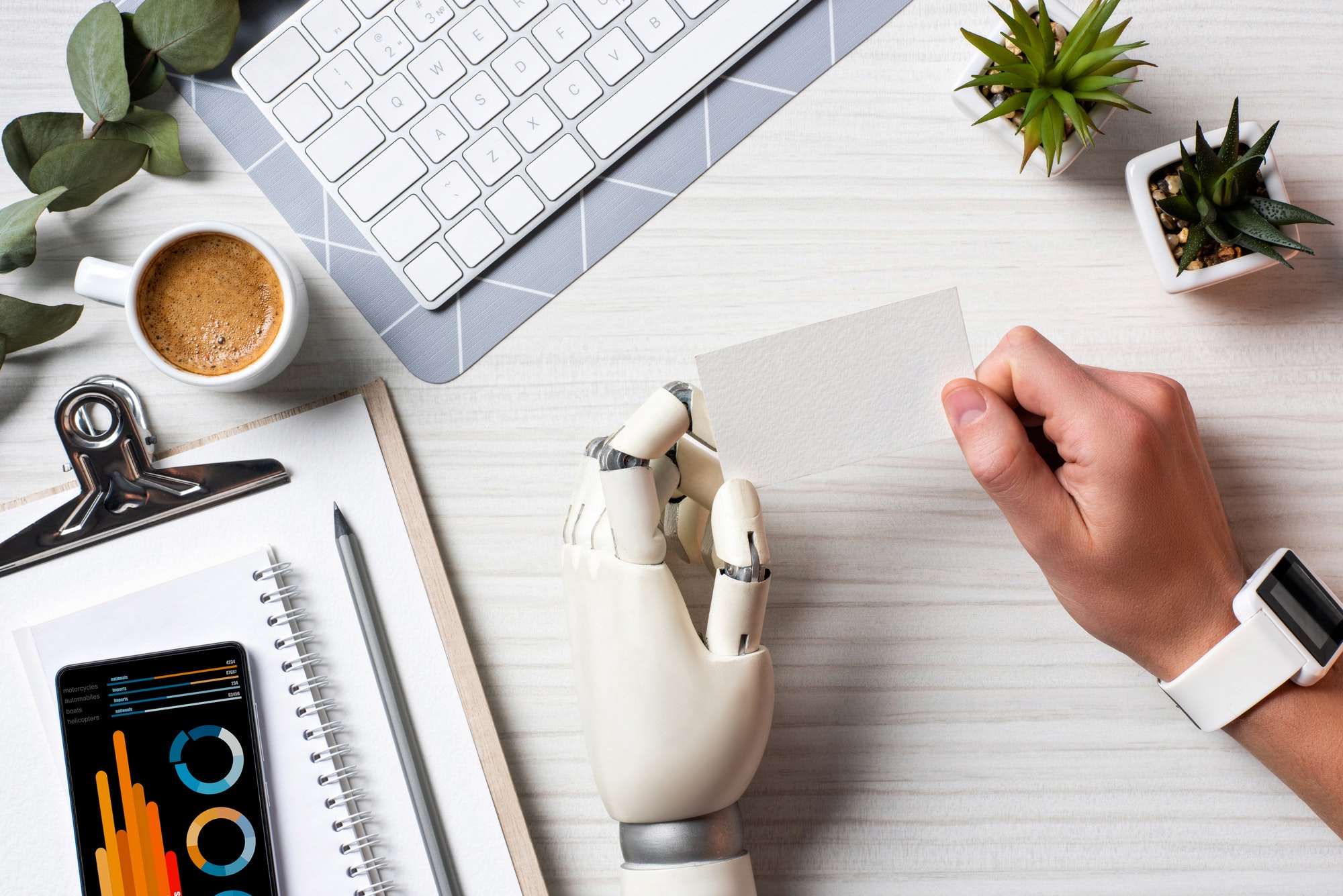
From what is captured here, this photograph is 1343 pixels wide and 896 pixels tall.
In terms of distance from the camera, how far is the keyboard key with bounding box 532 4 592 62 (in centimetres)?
64

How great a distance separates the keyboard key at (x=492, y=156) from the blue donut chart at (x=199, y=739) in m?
0.45

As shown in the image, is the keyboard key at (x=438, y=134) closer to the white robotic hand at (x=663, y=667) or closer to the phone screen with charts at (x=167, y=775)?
the white robotic hand at (x=663, y=667)

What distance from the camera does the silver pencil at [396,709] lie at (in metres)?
0.62

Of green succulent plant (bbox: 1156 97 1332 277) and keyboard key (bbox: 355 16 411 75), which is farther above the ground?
keyboard key (bbox: 355 16 411 75)

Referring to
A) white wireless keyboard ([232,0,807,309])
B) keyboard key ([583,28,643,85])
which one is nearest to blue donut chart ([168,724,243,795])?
white wireless keyboard ([232,0,807,309])

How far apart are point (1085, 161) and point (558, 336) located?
42cm

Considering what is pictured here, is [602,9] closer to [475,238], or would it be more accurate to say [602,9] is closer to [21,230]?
[475,238]

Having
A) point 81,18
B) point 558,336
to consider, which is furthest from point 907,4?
point 81,18

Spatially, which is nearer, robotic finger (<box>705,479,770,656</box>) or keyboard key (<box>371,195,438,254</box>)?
robotic finger (<box>705,479,770,656</box>)

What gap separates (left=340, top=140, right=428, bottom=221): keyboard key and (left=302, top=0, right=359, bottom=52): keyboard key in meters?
0.10

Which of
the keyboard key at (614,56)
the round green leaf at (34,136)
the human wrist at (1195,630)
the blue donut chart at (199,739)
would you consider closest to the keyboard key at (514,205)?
the keyboard key at (614,56)

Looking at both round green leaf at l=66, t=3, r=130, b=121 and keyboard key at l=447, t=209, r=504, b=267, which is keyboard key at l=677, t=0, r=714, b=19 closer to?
keyboard key at l=447, t=209, r=504, b=267

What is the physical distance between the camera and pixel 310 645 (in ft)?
2.14

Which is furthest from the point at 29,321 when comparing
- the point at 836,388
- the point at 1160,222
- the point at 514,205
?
the point at 1160,222
